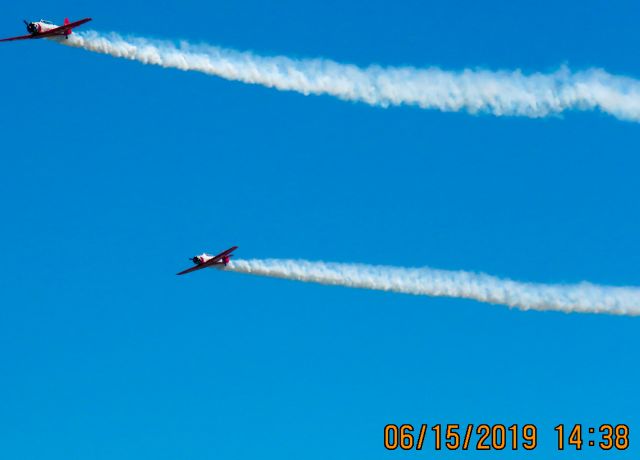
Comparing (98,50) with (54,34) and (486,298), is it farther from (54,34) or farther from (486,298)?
(486,298)

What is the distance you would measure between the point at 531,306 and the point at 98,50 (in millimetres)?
27196

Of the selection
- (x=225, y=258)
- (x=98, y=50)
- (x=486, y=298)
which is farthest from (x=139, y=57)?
(x=486, y=298)

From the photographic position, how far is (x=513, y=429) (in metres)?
130

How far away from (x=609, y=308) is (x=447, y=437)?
36.4 ft

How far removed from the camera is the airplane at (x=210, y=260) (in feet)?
454

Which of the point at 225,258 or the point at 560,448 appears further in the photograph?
the point at 225,258

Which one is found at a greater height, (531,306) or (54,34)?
(54,34)

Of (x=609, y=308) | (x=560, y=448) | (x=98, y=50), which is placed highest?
(x=98, y=50)

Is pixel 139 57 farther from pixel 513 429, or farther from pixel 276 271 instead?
pixel 513 429

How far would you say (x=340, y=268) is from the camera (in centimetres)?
13400

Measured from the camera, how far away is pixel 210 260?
456 feet

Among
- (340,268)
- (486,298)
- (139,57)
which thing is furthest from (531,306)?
(139,57)

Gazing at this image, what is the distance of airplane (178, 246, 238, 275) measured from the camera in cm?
13838

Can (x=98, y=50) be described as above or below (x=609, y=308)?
above
